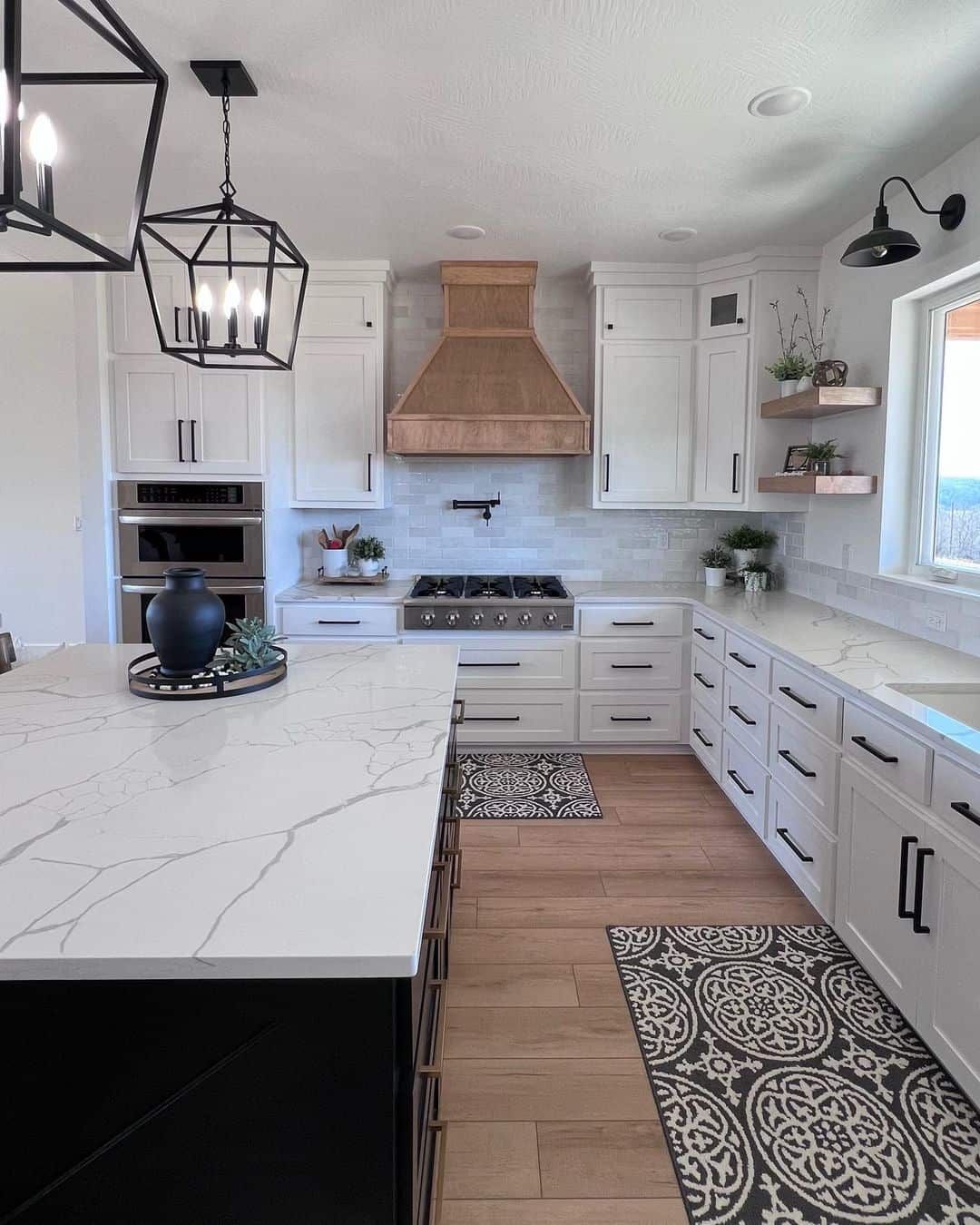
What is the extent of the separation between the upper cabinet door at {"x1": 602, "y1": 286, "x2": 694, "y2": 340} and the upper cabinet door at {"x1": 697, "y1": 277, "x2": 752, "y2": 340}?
0.21 feet

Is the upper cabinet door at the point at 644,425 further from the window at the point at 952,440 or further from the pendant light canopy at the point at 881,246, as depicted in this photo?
the pendant light canopy at the point at 881,246

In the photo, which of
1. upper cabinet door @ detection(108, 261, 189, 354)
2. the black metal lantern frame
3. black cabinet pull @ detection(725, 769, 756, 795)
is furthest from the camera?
upper cabinet door @ detection(108, 261, 189, 354)

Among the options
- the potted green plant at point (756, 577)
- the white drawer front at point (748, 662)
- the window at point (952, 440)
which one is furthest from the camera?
the potted green plant at point (756, 577)

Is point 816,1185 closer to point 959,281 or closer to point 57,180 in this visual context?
point 959,281

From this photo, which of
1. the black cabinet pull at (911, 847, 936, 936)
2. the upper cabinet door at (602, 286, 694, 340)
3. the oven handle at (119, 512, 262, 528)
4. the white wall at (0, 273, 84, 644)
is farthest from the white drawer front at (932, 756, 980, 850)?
the white wall at (0, 273, 84, 644)

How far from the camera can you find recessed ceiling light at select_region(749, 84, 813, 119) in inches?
94.5

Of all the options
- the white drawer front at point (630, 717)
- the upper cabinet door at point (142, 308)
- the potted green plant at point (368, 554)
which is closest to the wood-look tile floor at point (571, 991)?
the white drawer front at point (630, 717)

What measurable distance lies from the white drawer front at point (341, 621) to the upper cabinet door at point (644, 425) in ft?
4.35

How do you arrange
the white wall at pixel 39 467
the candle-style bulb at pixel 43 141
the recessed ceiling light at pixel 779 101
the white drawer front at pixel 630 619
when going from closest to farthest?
the candle-style bulb at pixel 43 141 < the recessed ceiling light at pixel 779 101 < the white drawer front at pixel 630 619 < the white wall at pixel 39 467

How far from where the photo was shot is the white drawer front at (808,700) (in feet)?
8.07

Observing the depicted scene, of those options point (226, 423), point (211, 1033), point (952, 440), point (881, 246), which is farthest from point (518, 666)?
point (211, 1033)

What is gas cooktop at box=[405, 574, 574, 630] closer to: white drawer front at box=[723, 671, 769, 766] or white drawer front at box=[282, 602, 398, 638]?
white drawer front at box=[282, 602, 398, 638]

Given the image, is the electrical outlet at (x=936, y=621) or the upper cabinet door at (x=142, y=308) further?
the upper cabinet door at (x=142, y=308)

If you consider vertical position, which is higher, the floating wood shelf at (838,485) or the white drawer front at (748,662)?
the floating wood shelf at (838,485)
